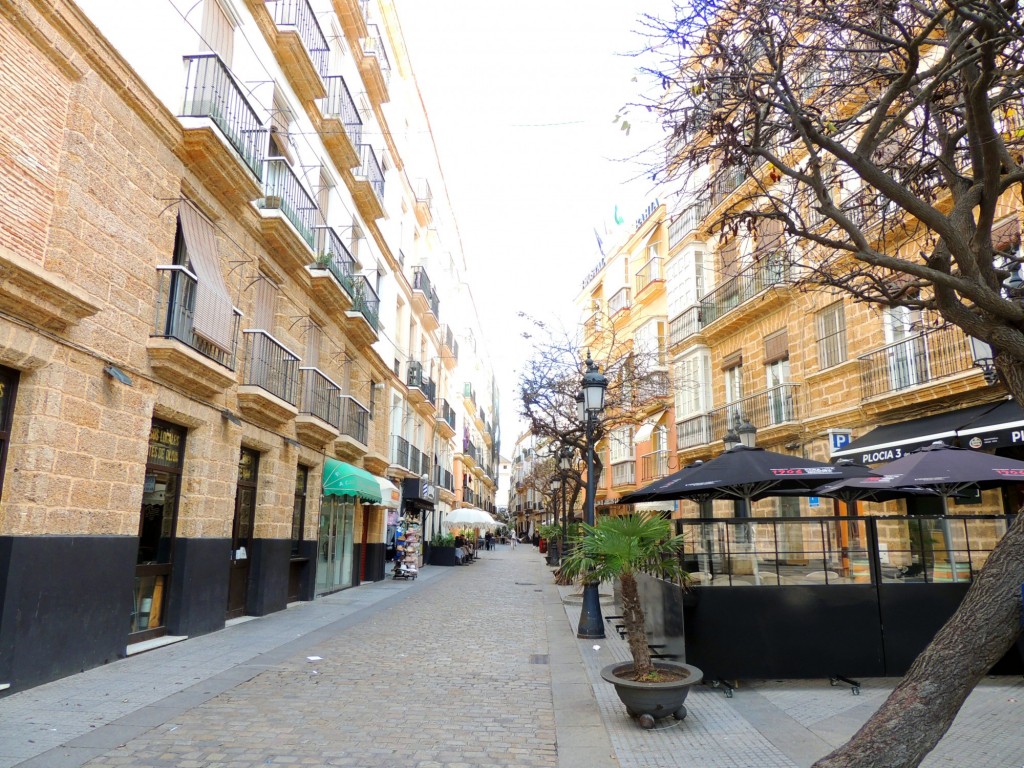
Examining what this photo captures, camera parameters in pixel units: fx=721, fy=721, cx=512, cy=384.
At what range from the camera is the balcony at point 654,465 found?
26828mm

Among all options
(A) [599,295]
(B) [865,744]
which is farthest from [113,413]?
(A) [599,295]

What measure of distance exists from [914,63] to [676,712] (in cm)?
544

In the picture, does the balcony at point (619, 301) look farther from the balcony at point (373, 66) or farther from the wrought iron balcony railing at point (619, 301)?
the balcony at point (373, 66)

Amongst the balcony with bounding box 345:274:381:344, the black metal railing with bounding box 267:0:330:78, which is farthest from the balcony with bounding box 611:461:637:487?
the black metal railing with bounding box 267:0:330:78

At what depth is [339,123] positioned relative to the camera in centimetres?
1558

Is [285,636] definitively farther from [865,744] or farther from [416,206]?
[416,206]

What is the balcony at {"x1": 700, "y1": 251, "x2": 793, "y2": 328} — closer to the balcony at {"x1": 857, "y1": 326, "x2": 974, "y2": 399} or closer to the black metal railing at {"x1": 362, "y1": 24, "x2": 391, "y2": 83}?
the balcony at {"x1": 857, "y1": 326, "x2": 974, "y2": 399}

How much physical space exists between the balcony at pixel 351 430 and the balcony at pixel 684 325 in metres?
10.4

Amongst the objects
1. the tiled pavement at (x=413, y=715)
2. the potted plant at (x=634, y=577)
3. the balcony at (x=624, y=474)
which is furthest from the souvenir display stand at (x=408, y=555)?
the potted plant at (x=634, y=577)

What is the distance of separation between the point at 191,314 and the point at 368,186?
9.41m

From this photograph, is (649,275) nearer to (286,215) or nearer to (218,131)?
(286,215)

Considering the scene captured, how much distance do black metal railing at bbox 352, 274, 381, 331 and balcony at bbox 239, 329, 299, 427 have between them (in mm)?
4305

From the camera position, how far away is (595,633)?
11.0 m

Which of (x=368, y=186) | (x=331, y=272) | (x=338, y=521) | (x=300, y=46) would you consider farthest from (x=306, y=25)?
(x=338, y=521)
